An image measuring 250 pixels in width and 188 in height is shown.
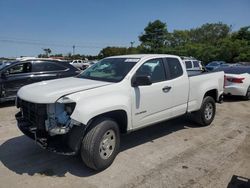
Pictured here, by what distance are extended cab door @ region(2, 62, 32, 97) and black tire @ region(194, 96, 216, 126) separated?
19.5 ft

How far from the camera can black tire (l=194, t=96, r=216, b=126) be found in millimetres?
6421

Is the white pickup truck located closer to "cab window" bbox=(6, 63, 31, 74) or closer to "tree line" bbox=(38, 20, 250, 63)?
"cab window" bbox=(6, 63, 31, 74)

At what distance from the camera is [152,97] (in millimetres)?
4828

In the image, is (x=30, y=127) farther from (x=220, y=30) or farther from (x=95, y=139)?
(x=220, y=30)

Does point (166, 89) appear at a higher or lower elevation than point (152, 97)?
higher

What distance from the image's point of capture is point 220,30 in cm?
7119

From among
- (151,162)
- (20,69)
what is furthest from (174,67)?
(20,69)

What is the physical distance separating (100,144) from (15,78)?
6.13 meters

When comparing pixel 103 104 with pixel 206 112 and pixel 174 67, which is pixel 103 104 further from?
pixel 206 112

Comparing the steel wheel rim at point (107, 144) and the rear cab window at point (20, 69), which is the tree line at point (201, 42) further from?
the steel wheel rim at point (107, 144)

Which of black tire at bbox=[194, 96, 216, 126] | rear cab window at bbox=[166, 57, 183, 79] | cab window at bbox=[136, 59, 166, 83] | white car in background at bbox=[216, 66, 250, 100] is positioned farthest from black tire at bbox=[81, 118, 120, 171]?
white car in background at bbox=[216, 66, 250, 100]

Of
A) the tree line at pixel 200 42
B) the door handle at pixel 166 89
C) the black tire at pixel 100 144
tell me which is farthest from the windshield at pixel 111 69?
the tree line at pixel 200 42

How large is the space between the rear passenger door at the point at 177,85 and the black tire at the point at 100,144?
5.74ft

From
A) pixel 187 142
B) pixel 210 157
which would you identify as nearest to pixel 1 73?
pixel 187 142
